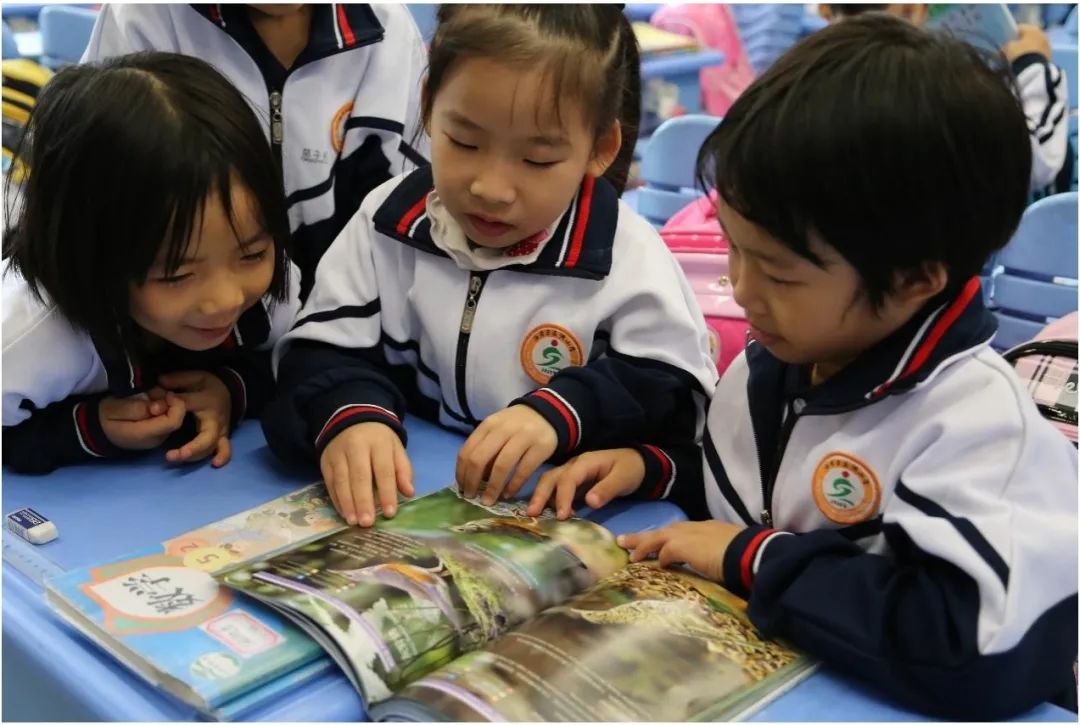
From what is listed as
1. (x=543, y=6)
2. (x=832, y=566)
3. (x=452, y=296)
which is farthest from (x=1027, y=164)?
(x=452, y=296)

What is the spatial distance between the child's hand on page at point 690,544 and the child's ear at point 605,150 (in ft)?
1.09

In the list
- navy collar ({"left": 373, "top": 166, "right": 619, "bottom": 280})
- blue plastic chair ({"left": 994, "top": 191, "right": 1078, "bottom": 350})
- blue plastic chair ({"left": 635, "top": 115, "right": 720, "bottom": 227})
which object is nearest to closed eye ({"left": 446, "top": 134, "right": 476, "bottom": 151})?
navy collar ({"left": 373, "top": 166, "right": 619, "bottom": 280})

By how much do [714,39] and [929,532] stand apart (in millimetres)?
3032

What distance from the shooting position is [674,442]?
0.98m

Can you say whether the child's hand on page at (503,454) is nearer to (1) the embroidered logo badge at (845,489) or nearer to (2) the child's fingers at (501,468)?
(2) the child's fingers at (501,468)

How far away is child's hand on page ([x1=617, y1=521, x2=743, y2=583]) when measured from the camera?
0.76 meters

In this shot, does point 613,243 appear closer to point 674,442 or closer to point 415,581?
point 674,442

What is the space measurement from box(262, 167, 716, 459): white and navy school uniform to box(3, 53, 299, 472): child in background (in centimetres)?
8

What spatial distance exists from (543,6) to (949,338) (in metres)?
0.41

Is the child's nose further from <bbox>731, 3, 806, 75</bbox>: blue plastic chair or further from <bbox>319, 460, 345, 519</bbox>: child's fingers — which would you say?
<bbox>731, 3, 806, 75</bbox>: blue plastic chair

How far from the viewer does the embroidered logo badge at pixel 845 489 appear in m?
0.74

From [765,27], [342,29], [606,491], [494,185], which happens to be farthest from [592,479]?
[765,27]

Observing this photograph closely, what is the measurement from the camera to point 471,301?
3.22ft

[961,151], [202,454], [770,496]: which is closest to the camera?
[961,151]
